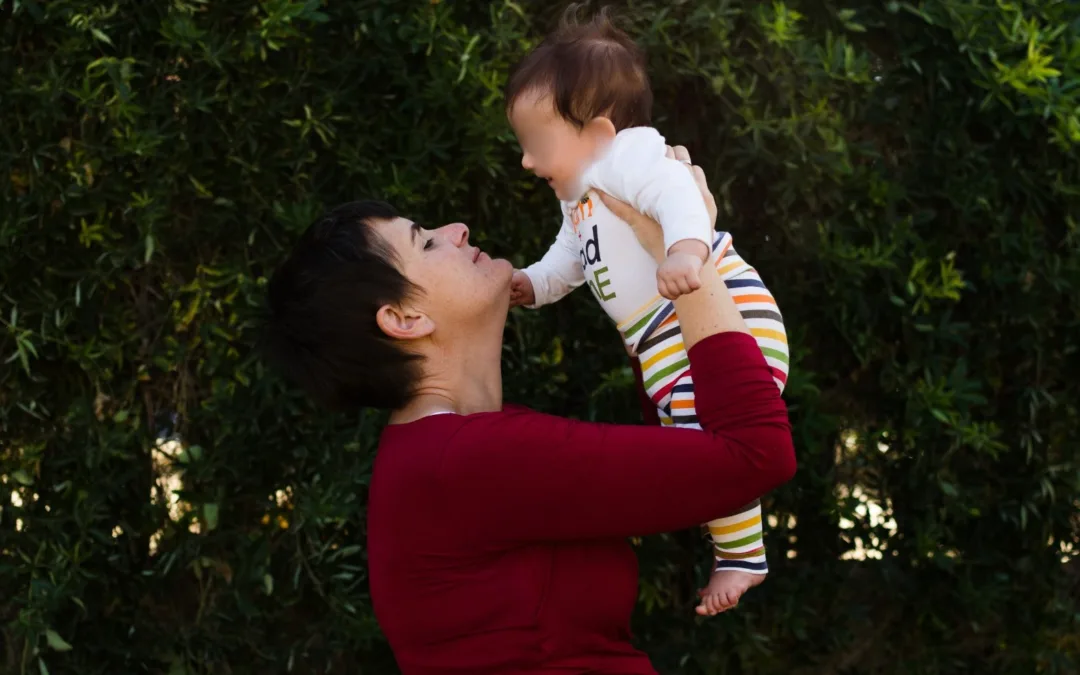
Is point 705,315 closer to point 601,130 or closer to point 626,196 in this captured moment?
point 626,196

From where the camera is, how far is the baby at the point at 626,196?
6.70 ft

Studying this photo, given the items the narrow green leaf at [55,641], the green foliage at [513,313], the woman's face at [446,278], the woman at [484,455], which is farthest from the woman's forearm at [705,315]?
the narrow green leaf at [55,641]

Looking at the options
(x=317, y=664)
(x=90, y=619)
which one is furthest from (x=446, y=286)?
(x=90, y=619)

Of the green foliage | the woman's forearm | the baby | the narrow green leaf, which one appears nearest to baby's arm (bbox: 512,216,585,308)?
the baby

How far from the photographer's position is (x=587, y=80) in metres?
2.11

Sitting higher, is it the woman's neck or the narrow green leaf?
the woman's neck

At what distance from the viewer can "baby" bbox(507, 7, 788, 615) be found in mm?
2043

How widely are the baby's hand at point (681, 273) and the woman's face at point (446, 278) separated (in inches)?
16.4

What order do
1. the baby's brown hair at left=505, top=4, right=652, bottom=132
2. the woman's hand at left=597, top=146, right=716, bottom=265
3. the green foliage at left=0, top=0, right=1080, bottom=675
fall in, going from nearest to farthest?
the woman's hand at left=597, top=146, right=716, bottom=265
the baby's brown hair at left=505, top=4, right=652, bottom=132
the green foliage at left=0, top=0, right=1080, bottom=675

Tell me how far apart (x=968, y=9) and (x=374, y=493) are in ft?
7.29

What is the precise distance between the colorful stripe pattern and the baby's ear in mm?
293

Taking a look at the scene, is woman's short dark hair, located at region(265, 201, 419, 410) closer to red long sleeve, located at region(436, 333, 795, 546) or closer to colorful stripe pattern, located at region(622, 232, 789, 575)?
red long sleeve, located at region(436, 333, 795, 546)

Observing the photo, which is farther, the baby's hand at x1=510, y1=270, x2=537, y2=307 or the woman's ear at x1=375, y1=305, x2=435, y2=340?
the baby's hand at x1=510, y1=270, x2=537, y2=307

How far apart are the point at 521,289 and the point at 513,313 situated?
746 mm
